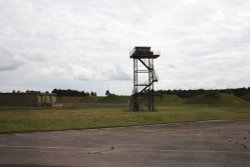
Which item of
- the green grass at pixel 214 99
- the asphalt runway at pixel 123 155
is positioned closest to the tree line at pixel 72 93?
the green grass at pixel 214 99

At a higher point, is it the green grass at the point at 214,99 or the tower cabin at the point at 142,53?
the tower cabin at the point at 142,53

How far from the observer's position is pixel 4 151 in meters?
13.9

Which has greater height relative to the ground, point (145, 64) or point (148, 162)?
point (145, 64)

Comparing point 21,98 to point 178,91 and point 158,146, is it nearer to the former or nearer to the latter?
point 158,146

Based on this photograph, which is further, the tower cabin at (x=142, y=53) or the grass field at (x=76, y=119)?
the tower cabin at (x=142, y=53)

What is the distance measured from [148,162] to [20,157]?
3.96 meters

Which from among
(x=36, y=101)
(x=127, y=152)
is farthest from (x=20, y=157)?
(x=36, y=101)

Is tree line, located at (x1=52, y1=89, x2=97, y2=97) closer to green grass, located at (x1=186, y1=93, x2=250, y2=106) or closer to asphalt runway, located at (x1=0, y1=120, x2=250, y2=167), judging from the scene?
green grass, located at (x1=186, y1=93, x2=250, y2=106)

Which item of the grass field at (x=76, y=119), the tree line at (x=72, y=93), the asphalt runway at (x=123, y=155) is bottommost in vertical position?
the asphalt runway at (x=123, y=155)

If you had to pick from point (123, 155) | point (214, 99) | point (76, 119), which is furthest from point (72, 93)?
point (123, 155)

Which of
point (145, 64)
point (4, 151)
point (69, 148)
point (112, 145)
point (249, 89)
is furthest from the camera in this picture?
point (249, 89)

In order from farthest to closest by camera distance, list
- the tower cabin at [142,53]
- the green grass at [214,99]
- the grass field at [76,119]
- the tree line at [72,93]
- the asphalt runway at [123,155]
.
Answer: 1. the tree line at [72,93]
2. the green grass at [214,99]
3. the tower cabin at [142,53]
4. the grass field at [76,119]
5. the asphalt runway at [123,155]

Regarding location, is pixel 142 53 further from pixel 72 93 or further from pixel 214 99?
pixel 72 93

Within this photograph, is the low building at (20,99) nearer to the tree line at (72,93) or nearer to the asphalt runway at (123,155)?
the asphalt runway at (123,155)
